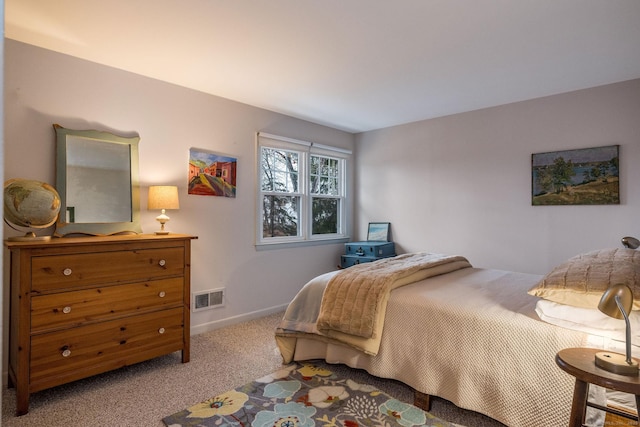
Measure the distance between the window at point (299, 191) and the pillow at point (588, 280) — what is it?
2832 millimetres

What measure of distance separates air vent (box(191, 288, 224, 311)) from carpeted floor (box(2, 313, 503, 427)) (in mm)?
423

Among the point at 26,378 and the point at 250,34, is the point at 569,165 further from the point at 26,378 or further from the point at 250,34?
the point at 26,378

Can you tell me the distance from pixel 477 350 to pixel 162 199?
2.54 meters

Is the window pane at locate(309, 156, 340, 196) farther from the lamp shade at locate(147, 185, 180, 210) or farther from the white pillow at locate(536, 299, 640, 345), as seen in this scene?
the white pillow at locate(536, 299, 640, 345)

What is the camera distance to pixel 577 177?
3.45 meters

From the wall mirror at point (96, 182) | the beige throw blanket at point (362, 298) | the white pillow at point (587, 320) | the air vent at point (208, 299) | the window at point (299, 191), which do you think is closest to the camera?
the white pillow at point (587, 320)

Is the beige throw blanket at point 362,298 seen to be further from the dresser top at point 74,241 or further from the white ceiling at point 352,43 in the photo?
the white ceiling at point 352,43

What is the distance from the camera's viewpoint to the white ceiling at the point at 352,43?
2125 millimetres

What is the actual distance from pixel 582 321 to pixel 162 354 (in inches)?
104

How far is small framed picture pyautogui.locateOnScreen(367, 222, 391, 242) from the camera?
480 cm

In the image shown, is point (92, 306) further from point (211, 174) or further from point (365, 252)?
point (365, 252)

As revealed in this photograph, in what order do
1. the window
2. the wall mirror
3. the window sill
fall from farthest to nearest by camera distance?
the window, the window sill, the wall mirror

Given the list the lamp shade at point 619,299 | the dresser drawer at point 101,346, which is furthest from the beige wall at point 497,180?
the dresser drawer at point 101,346

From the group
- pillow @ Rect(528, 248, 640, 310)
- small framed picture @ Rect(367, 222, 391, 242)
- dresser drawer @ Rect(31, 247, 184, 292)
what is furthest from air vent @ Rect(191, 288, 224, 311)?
pillow @ Rect(528, 248, 640, 310)
